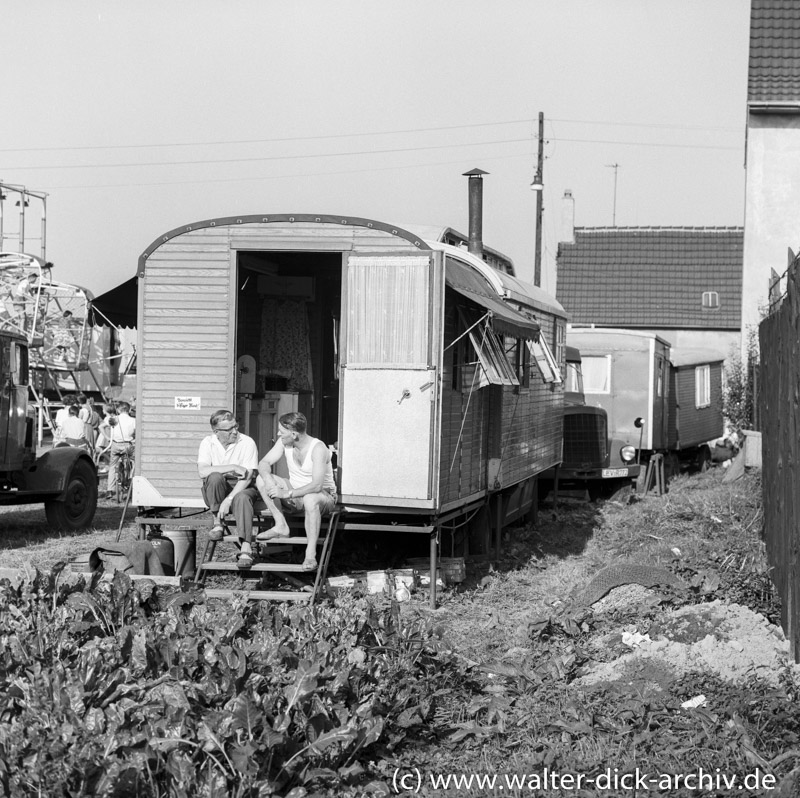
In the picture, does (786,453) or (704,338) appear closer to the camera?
(786,453)

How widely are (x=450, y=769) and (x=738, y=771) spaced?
4.41 feet

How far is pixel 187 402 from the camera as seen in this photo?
10.1 m

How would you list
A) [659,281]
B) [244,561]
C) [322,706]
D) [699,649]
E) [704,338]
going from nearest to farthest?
[322,706], [699,649], [244,561], [704,338], [659,281]

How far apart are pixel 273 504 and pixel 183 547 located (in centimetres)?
118

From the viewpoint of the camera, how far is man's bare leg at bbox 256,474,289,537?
9688mm

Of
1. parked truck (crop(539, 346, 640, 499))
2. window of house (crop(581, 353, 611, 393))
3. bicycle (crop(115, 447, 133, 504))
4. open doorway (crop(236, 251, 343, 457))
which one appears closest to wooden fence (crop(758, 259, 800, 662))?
open doorway (crop(236, 251, 343, 457))

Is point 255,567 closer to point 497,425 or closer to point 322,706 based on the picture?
point 497,425

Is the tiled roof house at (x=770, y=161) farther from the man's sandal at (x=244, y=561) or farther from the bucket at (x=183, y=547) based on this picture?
the man's sandal at (x=244, y=561)

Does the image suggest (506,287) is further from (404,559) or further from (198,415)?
(198,415)

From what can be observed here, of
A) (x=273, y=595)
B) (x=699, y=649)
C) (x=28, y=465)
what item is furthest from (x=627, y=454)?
(x=699, y=649)

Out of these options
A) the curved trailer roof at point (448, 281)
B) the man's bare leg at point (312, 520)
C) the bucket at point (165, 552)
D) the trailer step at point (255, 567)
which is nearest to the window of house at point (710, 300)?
the curved trailer roof at point (448, 281)

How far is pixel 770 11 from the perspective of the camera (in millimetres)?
26047

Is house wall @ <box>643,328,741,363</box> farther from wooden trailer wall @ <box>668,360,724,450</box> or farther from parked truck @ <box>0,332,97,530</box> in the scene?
parked truck @ <box>0,332,97,530</box>

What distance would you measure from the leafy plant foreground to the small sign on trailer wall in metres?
2.93
